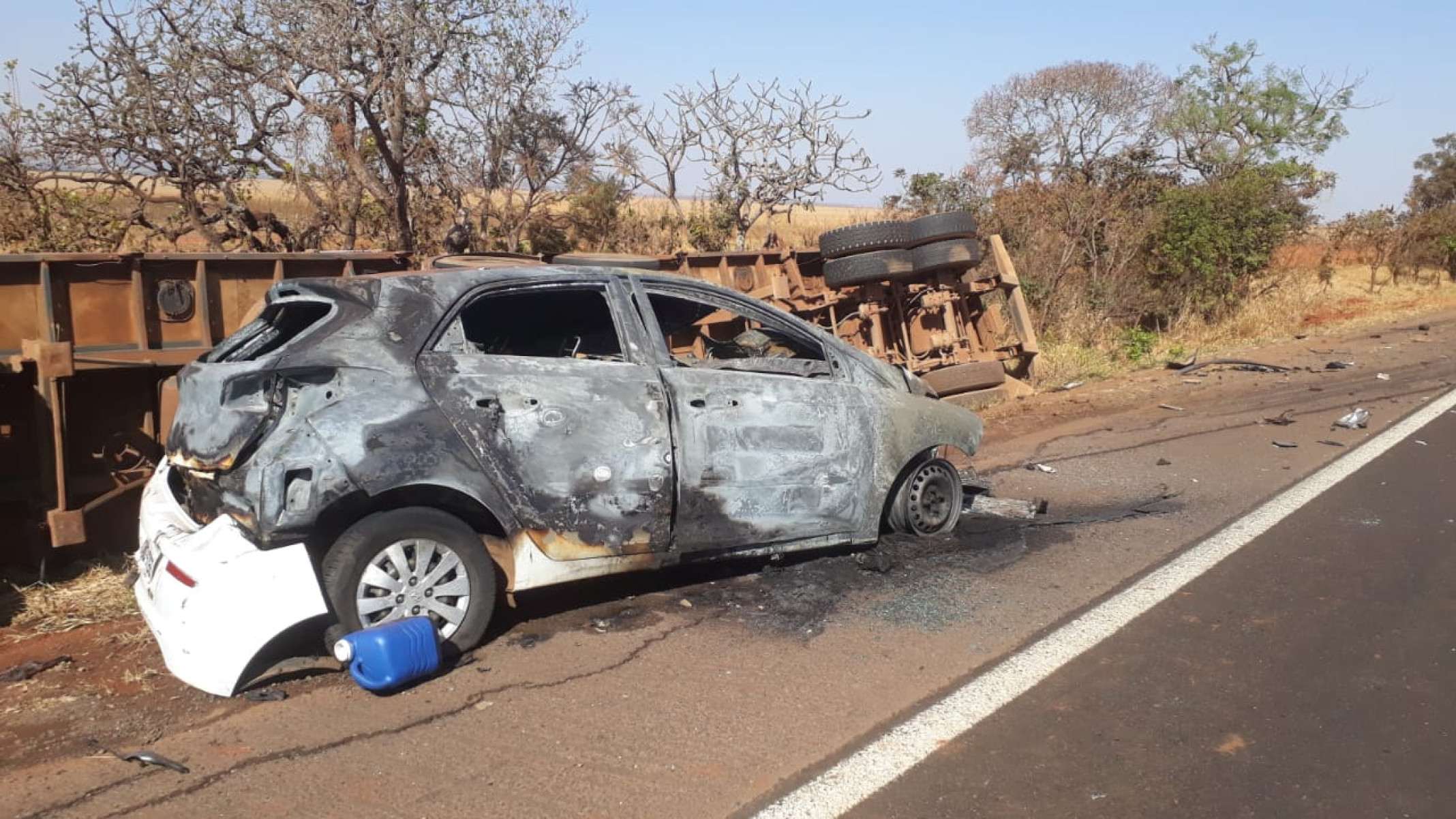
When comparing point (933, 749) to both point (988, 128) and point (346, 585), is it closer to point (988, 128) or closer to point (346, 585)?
point (346, 585)

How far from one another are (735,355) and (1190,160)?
109 ft

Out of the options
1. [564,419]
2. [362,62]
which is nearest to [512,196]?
[362,62]

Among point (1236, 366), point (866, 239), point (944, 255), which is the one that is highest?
point (866, 239)

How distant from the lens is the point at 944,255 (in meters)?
11.2

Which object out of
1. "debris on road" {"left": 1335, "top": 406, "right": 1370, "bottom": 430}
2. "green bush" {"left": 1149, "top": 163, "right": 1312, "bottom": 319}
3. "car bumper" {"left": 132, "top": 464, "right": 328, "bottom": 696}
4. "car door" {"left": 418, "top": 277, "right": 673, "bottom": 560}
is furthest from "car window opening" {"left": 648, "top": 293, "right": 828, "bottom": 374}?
"green bush" {"left": 1149, "top": 163, "right": 1312, "bottom": 319}

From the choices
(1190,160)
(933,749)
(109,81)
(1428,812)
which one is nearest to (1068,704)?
(933,749)

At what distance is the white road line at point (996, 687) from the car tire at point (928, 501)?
125 cm

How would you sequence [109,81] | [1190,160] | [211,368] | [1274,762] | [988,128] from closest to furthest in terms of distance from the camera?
[1274,762], [211,368], [109,81], [1190,160], [988,128]

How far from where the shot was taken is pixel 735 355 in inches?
245

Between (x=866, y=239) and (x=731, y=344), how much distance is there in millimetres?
5142

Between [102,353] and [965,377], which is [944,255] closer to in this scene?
[965,377]

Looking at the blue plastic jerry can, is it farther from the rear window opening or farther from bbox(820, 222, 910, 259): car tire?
bbox(820, 222, 910, 259): car tire

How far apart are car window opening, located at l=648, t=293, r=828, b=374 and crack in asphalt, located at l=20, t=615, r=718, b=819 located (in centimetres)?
159

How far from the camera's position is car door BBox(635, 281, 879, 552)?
208 inches
